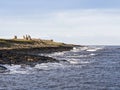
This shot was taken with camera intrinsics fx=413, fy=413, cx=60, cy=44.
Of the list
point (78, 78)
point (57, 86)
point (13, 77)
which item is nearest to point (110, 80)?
point (78, 78)

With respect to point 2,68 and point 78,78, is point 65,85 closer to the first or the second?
point 78,78

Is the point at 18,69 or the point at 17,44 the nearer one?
the point at 18,69

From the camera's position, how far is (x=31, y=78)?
46875 mm

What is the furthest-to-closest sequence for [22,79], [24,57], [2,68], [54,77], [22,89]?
[24,57]
[2,68]
[54,77]
[22,79]
[22,89]

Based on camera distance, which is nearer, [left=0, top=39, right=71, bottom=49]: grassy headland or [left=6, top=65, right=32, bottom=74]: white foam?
[left=6, top=65, right=32, bottom=74]: white foam

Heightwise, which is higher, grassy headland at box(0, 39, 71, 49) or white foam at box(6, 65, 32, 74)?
grassy headland at box(0, 39, 71, 49)

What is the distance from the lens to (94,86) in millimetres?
40594

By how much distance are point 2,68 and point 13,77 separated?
759cm

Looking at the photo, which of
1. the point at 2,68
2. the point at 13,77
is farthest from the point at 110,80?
the point at 2,68

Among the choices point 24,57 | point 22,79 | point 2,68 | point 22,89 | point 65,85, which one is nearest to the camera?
point 22,89

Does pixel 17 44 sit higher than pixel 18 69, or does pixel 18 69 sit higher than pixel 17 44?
pixel 17 44

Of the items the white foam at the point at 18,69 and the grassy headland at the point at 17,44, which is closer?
the white foam at the point at 18,69

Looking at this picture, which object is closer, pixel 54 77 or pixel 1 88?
pixel 1 88

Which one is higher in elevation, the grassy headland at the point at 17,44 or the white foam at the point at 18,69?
the grassy headland at the point at 17,44
